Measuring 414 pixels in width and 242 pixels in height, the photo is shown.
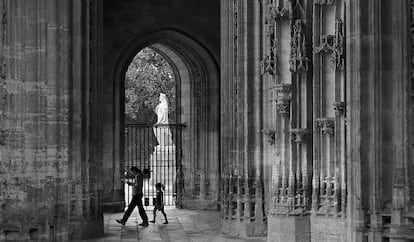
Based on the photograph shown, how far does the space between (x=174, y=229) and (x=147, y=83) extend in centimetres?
2622

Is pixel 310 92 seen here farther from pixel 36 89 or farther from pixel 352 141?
pixel 36 89

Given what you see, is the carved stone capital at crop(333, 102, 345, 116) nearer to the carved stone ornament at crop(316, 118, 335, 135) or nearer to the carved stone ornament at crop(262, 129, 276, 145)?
the carved stone ornament at crop(316, 118, 335, 135)

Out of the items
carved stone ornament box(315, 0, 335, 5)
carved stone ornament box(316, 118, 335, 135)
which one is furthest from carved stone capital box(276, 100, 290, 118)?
carved stone ornament box(315, 0, 335, 5)

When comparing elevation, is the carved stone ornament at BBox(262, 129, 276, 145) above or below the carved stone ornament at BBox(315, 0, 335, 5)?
Result: below

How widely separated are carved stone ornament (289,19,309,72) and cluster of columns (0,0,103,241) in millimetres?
5686

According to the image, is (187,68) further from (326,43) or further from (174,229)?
(326,43)

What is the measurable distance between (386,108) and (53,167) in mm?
9802

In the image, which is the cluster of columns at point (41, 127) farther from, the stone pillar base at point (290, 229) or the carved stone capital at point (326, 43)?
the carved stone capital at point (326, 43)

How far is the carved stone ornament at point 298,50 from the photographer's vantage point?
15281 mm

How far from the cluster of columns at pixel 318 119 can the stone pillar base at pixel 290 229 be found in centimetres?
2

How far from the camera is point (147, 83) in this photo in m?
46.0

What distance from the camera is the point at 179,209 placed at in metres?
26.8

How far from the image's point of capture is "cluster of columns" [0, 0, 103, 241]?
17.8 metres

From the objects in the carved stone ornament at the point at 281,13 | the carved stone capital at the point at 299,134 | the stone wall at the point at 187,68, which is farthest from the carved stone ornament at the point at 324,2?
the stone wall at the point at 187,68
